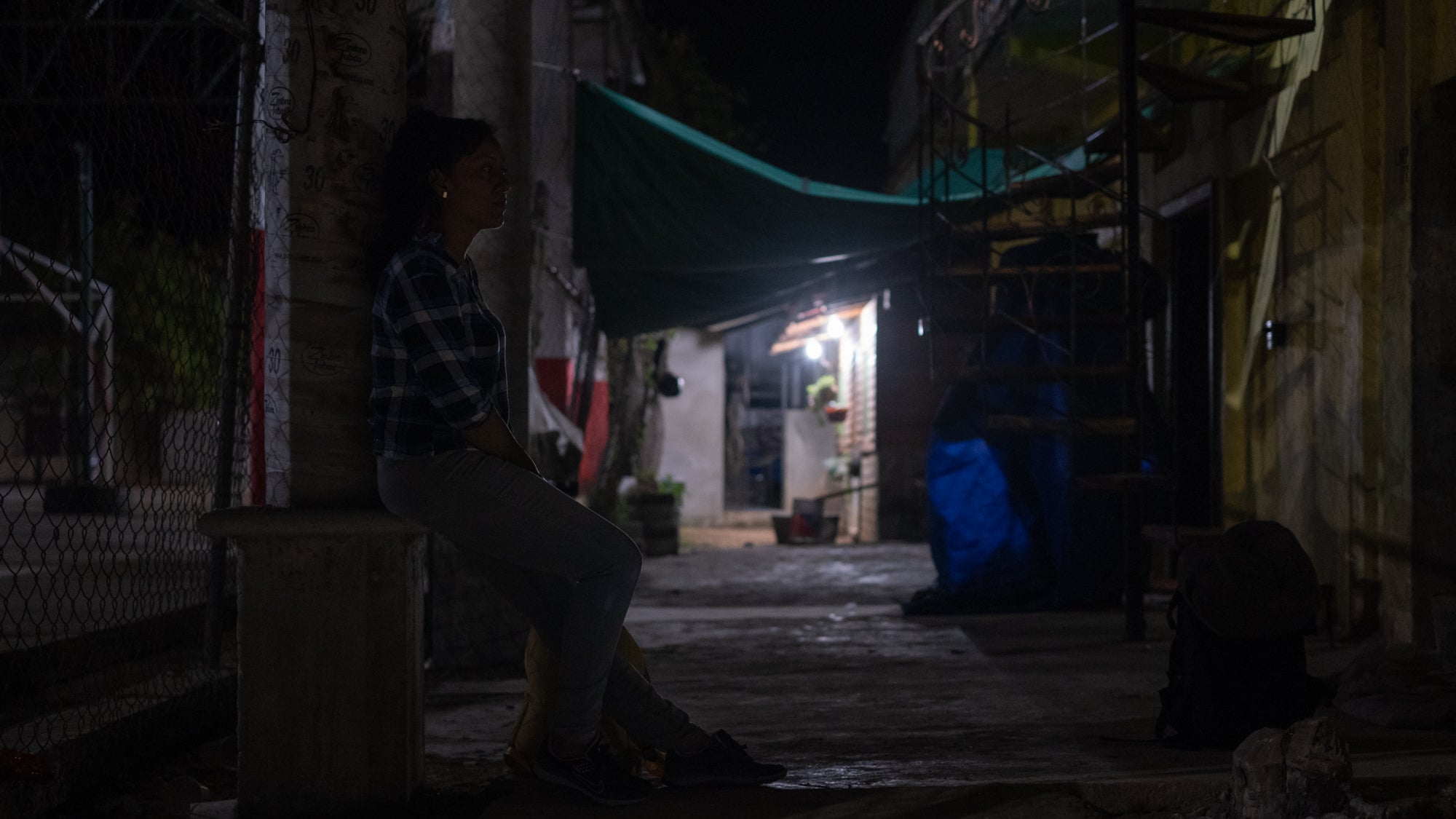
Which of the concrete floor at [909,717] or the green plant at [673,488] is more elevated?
the green plant at [673,488]

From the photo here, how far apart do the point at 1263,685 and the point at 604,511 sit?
11.0 metres

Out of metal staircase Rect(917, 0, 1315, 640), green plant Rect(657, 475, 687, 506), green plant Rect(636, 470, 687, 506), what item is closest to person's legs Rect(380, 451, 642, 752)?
metal staircase Rect(917, 0, 1315, 640)

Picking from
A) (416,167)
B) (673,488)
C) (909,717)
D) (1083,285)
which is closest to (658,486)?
(673,488)

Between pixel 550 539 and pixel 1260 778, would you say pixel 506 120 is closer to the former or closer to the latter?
pixel 550 539

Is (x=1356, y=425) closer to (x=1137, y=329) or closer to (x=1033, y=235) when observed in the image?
(x=1137, y=329)

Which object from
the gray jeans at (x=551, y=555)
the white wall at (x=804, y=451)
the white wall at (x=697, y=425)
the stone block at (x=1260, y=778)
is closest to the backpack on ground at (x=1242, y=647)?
the stone block at (x=1260, y=778)

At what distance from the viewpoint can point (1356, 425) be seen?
20.0ft

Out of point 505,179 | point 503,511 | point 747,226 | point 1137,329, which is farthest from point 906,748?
point 747,226

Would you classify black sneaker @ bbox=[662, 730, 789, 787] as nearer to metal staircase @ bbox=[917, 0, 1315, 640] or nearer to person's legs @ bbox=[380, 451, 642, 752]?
person's legs @ bbox=[380, 451, 642, 752]

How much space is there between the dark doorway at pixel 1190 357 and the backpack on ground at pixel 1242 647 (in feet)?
15.4

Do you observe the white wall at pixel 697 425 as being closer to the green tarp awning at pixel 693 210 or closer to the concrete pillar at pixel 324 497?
the green tarp awning at pixel 693 210

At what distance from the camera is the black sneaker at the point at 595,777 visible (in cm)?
307

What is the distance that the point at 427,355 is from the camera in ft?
9.31

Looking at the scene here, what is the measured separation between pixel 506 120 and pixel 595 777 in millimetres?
3835
